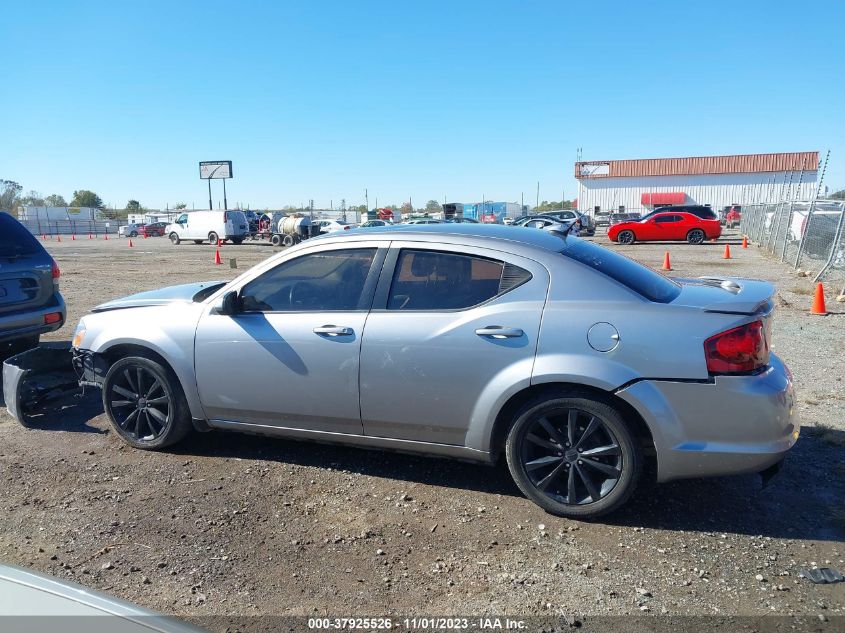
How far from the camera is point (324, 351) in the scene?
393 cm

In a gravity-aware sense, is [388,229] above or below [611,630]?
above

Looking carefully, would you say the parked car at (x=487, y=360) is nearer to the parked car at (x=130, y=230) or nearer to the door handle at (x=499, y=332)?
the door handle at (x=499, y=332)

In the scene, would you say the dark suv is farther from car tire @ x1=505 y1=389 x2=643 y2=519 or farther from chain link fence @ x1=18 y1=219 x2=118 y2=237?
chain link fence @ x1=18 y1=219 x2=118 y2=237

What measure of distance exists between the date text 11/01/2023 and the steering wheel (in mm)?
2056

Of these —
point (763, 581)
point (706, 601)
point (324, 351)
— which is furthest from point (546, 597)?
point (324, 351)

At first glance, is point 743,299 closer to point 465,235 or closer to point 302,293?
point 465,235

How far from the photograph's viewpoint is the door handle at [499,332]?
353 cm

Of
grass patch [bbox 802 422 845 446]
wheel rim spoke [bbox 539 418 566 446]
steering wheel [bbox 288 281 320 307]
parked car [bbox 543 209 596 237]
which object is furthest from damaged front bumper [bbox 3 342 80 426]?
parked car [bbox 543 209 596 237]

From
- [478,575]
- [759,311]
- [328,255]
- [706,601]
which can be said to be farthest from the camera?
[328,255]

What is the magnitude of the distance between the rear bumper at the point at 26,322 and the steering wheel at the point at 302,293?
3806 mm

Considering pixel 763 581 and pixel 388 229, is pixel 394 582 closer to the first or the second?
pixel 763 581

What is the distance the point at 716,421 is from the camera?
328cm

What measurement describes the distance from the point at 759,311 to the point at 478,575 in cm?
209

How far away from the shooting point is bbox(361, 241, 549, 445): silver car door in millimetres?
3561
